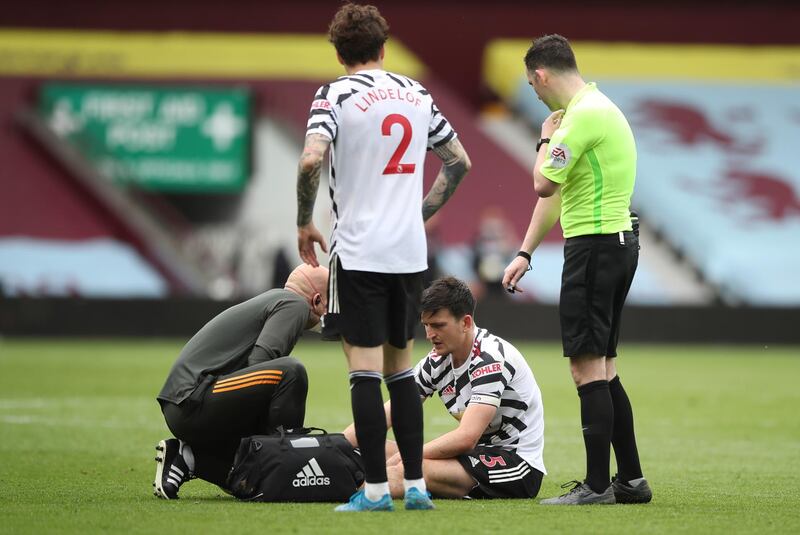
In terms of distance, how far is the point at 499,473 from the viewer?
257 inches

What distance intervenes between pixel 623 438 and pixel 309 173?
2123 millimetres

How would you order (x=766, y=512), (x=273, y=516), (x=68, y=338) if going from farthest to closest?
(x=68, y=338), (x=766, y=512), (x=273, y=516)

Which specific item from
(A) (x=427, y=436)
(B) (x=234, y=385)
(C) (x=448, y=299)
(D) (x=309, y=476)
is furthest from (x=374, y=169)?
(A) (x=427, y=436)

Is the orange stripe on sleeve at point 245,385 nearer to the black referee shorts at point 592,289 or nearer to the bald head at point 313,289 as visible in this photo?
the bald head at point 313,289

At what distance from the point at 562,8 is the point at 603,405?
23.9 m

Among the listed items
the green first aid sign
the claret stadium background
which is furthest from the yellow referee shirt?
the green first aid sign

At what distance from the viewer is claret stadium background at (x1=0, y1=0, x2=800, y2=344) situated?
83.9ft

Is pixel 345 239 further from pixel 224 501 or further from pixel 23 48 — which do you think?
pixel 23 48

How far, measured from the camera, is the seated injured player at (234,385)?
21.4ft

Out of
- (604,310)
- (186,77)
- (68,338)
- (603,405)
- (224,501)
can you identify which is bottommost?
(68,338)

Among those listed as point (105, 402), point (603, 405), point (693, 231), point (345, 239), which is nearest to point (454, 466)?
point (603, 405)

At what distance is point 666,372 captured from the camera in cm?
1670

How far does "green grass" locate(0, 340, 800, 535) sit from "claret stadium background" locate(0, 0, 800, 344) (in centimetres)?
683

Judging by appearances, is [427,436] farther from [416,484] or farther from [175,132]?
[175,132]
